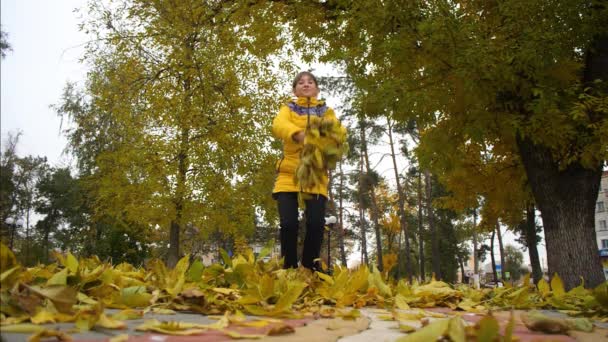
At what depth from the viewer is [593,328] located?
2115mm

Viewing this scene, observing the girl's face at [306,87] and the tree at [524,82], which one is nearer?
the girl's face at [306,87]

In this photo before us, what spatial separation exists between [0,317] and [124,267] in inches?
94.7

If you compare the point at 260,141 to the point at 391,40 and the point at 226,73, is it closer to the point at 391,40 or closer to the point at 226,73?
the point at 226,73

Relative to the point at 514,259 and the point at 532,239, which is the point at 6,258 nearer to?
the point at 532,239

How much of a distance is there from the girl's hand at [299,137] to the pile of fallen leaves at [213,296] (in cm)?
95

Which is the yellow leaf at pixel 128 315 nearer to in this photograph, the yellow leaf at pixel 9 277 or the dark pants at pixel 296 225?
the yellow leaf at pixel 9 277

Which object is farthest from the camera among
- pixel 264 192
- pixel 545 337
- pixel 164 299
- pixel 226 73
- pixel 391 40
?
pixel 264 192

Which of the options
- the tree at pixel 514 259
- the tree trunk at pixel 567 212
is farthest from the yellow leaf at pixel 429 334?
the tree at pixel 514 259

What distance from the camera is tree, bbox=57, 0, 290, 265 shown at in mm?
12461

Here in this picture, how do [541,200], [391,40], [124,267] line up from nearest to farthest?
[124,267], [391,40], [541,200]

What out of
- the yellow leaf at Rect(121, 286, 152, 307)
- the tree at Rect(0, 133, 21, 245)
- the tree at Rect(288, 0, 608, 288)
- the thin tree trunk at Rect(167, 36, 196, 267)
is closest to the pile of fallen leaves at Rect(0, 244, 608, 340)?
the yellow leaf at Rect(121, 286, 152, 307)

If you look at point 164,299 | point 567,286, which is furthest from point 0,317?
point 567,286

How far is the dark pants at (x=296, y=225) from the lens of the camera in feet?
13.5

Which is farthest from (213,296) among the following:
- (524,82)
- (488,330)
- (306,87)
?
(524,82)
